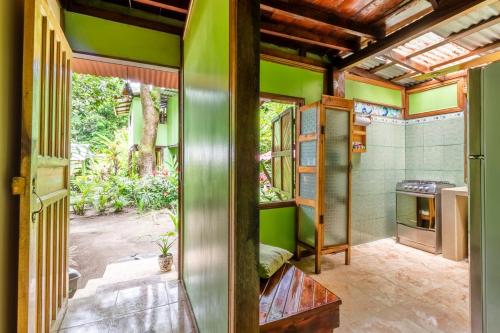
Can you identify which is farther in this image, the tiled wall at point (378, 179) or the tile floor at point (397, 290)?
the tiled wall at point (378, 179)

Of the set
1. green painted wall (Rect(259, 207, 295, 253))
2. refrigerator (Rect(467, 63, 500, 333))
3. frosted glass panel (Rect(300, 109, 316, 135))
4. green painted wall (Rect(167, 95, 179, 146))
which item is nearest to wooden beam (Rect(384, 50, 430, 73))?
frosted glass panel (Rect(300, 109, 316, 135))

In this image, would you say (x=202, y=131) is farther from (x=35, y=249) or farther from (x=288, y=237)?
(x=288, y=237)

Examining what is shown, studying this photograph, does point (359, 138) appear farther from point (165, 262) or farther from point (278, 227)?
point (165, 262)

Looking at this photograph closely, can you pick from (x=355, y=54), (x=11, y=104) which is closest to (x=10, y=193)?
(x=11, y=104)

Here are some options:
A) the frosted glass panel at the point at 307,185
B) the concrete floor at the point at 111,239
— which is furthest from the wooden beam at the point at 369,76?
the concrete floor at the point at 111,239

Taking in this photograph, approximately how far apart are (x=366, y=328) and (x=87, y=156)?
8550 millimetres

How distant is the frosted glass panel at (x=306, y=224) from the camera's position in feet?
9.55

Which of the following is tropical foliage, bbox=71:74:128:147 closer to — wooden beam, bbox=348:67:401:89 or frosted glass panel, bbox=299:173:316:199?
wooden beam, bbox=348:67:401:89

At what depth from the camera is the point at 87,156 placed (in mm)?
7656

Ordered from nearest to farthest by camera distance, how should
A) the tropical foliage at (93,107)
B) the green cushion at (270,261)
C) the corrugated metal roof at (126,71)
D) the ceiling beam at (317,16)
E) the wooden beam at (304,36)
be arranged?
the green cushion at (270,261) < the ceiling beam at (317,16) < the corrugated metal roof at (126,71) < the wooden beam at (304,36) < the tropical foliage at (93,107)

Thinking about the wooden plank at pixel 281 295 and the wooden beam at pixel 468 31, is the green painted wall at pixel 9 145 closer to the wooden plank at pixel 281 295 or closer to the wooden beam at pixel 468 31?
the wooden plank at pixel 281 295

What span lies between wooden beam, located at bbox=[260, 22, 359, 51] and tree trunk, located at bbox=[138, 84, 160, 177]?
5.96m

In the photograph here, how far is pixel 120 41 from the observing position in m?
2.25

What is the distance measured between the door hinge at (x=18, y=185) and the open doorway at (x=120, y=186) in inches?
60.8
